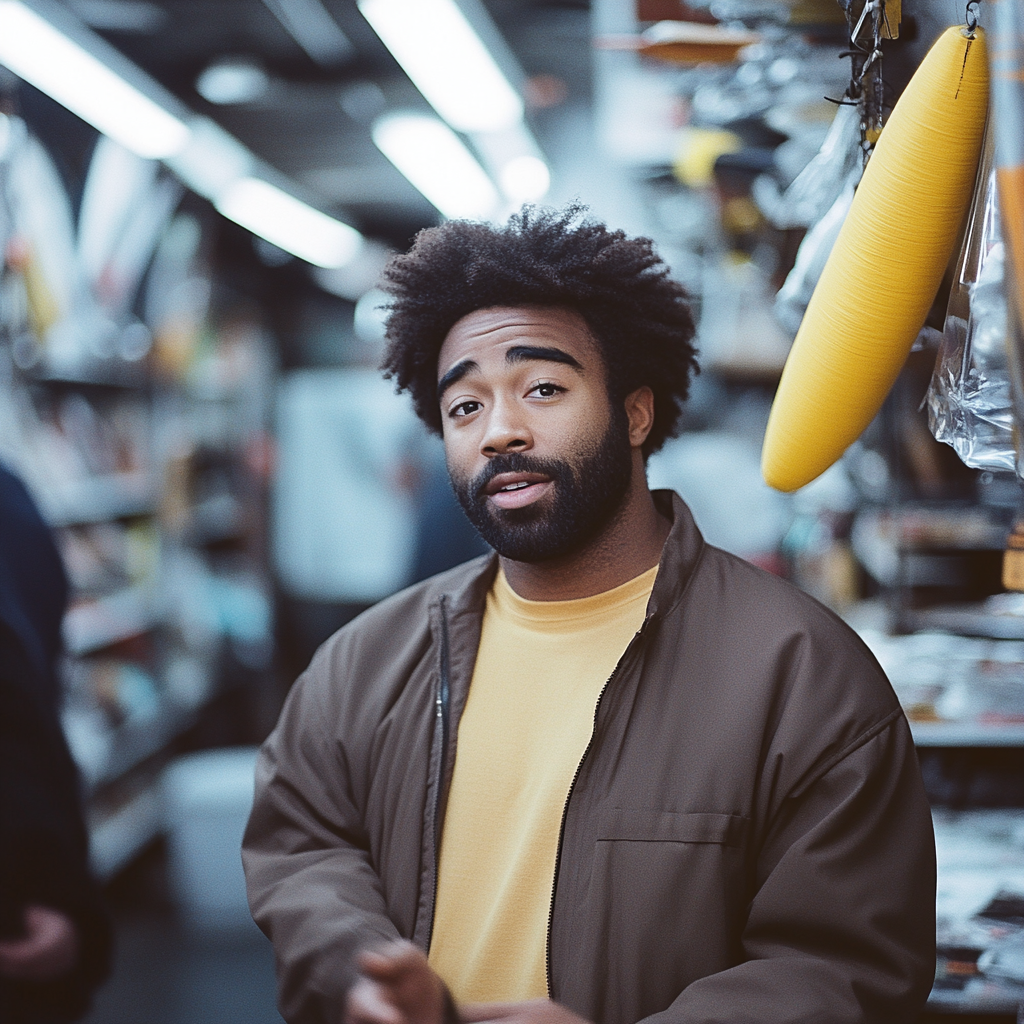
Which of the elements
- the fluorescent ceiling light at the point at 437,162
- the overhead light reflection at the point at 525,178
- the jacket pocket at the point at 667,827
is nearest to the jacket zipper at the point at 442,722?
the jacket pocket at the point at 667,827

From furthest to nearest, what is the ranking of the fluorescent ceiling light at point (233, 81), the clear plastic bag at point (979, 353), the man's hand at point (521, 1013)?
the fluorescent ceiling light at point (233, 81), the man's hand at point (521, 1013), the clear plastic bag at point (979, 353)

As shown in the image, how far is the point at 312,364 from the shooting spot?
816 centimetres

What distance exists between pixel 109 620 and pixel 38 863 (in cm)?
324

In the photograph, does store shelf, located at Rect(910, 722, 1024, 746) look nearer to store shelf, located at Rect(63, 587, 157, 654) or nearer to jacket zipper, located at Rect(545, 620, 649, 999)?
jacket zipper, located at Rect(545, 620, 649, 999)

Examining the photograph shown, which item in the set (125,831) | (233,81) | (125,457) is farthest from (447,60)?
(125,831)

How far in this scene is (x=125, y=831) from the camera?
4.64 meters

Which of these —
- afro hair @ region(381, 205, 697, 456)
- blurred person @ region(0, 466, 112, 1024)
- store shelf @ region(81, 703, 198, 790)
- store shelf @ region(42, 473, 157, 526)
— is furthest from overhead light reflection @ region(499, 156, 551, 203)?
blurred person @ region(0, 466, 112, 1024)

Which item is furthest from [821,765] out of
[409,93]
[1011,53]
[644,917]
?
[409,93]

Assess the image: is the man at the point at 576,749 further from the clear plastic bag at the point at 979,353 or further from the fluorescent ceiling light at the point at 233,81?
the fluorescent ceiling light at the point at 233,81

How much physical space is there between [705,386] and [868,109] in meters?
4.30

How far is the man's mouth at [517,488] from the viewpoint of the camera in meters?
1.42

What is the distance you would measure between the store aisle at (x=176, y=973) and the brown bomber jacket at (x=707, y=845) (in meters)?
2.45

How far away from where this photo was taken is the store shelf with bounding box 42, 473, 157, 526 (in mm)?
4352

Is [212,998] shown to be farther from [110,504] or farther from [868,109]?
[868,109]
